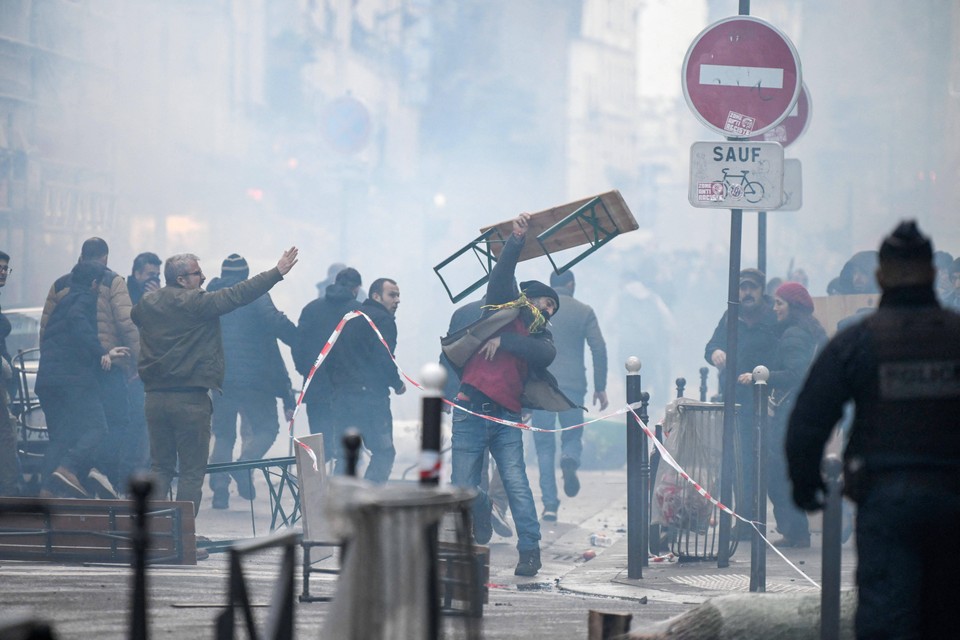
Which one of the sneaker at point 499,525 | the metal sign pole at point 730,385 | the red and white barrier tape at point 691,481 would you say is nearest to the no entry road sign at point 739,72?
the metal sign pole at point 730,385

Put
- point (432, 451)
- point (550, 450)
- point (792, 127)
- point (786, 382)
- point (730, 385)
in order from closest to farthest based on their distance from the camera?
point (432, 451), point (730, 385), point (786, 382), point (792, 127), point (550, 450)

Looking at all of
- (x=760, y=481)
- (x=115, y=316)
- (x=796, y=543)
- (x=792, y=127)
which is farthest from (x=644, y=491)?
(x=115, y=316)

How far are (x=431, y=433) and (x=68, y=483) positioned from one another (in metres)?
6.25

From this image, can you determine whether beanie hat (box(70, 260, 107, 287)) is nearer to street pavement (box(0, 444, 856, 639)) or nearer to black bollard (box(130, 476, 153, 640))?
street pavement (box(0, 444, 856, 639))

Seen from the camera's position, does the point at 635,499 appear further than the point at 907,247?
Yes

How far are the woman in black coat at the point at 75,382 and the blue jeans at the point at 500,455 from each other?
293 cm

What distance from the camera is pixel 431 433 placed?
3.42 m

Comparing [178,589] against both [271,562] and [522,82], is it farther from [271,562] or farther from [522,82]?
[522,82]

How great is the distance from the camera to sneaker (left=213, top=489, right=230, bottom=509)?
10.6 metres

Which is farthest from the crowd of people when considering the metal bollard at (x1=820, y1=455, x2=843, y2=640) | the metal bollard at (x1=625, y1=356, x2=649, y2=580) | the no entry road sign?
the metal bollard at (x1=820, y1=455, x2=843, y2=640)

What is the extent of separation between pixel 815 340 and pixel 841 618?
15.3ft

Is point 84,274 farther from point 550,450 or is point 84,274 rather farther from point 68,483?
point 550,450

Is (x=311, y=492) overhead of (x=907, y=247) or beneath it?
beneath

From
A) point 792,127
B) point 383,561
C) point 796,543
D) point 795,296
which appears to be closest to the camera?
point 383,561
